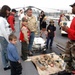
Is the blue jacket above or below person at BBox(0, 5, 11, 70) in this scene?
below

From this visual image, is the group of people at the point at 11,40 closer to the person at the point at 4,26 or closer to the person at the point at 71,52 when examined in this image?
the person at the point at 4,26

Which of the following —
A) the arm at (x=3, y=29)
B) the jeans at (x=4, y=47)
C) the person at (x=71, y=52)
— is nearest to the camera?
the person at (x=71, y=52)

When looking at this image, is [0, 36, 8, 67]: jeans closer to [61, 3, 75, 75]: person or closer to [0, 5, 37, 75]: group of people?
[0, 5, 37, 75]: group of people

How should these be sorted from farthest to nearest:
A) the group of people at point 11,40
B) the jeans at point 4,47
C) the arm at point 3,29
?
the jeans at point 4,47
the arm at point 3,29
the group of people at point 11,40

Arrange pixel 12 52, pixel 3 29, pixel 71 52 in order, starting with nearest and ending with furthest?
1. pixel 12 52
2. pixel 71 52
3. pixel 3 29

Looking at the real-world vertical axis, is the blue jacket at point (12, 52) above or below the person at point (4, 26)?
below

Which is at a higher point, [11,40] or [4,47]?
[11,40]

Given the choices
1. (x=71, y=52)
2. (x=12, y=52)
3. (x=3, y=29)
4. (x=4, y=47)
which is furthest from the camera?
(x=4, y=47)

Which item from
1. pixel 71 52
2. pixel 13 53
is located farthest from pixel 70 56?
pixel 13 53

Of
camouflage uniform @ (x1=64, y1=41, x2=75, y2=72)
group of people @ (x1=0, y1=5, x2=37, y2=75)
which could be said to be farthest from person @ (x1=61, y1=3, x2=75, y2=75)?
group of people @ (x1=0, y1=5, x2=37, y2=75)

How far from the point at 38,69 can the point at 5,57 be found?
92cm

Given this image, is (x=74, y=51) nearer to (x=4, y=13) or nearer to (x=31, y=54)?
(x=4, y=13)

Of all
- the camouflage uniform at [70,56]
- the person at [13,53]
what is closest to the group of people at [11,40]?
the person at [13,53]

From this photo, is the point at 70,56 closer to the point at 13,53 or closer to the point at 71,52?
the point at 71,52
